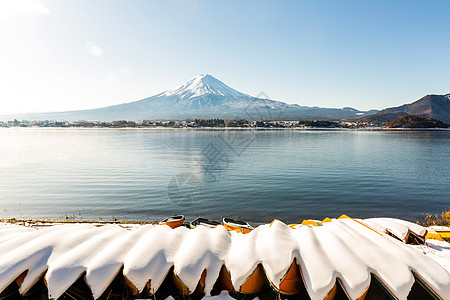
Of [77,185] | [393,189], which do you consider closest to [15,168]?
[77,185]

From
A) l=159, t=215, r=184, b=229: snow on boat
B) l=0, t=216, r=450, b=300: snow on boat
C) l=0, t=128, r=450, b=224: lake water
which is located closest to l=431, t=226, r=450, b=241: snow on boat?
l=0, t=216, r=450, b=300: snow on boat

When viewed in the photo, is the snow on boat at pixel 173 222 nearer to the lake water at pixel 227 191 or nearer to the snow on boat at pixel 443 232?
the lake water at pixel 227 191

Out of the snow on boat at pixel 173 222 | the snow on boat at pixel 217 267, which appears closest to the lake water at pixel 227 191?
the snow on boat at pixel 173 222

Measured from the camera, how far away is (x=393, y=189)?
1898 cm

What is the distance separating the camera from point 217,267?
434 cm

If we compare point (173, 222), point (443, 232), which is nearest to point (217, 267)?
point (173, 222)

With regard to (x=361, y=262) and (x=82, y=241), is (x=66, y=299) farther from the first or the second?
(x=361, y=262)

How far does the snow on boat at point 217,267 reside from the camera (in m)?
3.88

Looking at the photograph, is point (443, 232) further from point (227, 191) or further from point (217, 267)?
point (227, 191)

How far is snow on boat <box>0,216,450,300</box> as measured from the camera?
3.88 metres

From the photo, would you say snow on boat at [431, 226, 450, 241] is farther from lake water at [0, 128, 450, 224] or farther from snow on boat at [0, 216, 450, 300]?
lake water at [0, 128, 450, 224]

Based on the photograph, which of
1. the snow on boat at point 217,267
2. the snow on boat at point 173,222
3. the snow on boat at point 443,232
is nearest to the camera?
the snow on boat at point 217,267

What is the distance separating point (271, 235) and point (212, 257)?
1.25 metres

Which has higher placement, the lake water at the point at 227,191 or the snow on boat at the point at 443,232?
the snow on boat at the point at 443,232
